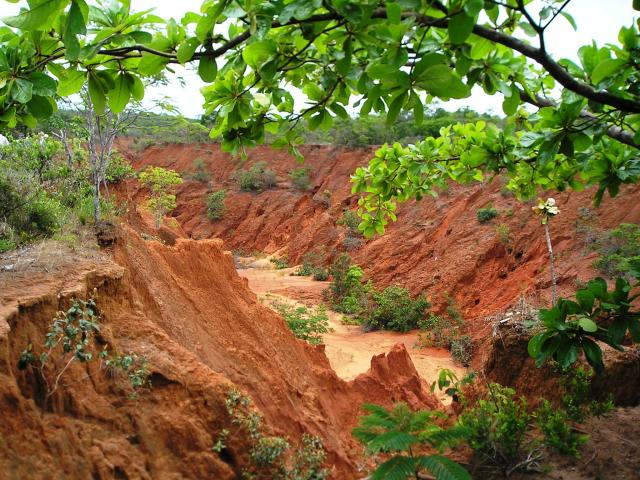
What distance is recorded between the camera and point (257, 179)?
31750mm

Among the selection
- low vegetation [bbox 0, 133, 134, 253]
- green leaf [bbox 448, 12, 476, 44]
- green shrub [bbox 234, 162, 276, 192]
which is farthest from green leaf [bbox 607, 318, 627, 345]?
green shrub [bbox 234, 162, 276, 192]

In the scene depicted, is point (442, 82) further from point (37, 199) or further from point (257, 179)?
point (257, 179)

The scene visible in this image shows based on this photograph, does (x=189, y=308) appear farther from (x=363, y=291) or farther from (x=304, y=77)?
(x=363, y=291)

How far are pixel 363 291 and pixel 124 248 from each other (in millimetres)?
12483

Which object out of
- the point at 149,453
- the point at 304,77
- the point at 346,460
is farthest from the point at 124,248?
the point at 304,77

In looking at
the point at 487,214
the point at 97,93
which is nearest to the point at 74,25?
the point at 97,93

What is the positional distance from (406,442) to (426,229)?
1735cm

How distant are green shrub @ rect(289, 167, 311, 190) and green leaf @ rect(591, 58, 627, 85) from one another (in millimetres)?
28562

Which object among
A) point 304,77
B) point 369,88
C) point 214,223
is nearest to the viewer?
point 369,88

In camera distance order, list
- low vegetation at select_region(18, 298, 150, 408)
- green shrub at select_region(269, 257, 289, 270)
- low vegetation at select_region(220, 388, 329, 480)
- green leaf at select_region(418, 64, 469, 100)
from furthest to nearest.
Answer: green shrub at select_region(269, 257, 289, 270) < low vegetation at select_region(220, 388, 329, 480) < low vegetation at select_region(18, 298, 150, 408) < green leaf at select_region(418, 64, 469, 100)

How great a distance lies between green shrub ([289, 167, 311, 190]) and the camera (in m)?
30.2

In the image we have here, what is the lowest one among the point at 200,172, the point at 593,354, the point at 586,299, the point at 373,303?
the point at 373,303

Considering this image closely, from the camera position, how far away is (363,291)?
1703 centimetres

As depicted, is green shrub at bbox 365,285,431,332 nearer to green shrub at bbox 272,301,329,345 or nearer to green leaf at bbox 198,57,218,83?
green shrub at bbox 272,301,329,345
